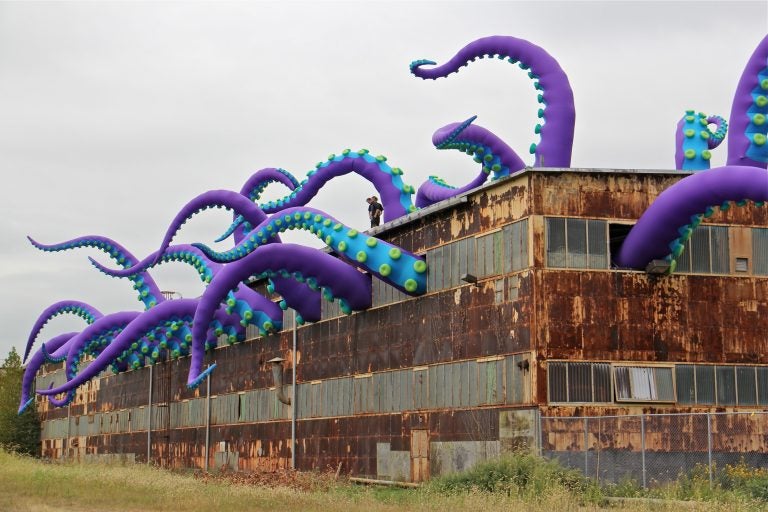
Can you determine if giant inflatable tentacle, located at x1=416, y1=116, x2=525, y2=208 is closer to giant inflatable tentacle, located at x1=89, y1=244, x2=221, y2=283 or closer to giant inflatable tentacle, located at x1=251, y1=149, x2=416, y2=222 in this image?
giant inflatable tentacle, located at x1=251, y1=149, x2=416, y2=222

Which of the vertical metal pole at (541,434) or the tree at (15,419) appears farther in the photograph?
the tree at (15,419)

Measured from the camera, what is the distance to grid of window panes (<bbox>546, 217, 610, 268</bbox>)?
2734 cm

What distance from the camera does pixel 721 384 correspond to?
27.9 m

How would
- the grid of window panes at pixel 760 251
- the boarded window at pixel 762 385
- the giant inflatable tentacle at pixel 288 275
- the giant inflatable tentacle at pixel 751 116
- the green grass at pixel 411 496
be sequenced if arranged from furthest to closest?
the giant inflatable tentacle at pixel 288 275, the grid of window panes at pixel 760 251, the boarded window at pixel 762 385, the giant inflatable tentacle at pixel 751 116, the green grass at pixel 411 496

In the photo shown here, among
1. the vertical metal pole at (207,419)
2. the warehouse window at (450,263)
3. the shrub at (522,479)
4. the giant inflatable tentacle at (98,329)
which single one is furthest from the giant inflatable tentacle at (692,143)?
the giant inflatable tentacle at (98,329)

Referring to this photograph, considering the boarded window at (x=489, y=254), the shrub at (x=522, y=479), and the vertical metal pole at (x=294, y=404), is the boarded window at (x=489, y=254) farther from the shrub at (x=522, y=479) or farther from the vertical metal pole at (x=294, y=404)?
the vertical metal pole at (x=294, y=404)

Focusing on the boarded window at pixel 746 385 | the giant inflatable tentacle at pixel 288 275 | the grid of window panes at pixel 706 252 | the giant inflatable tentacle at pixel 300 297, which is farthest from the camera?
the giant inflatable tentacle at pixel 300 297

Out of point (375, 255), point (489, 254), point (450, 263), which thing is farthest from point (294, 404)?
point (489, 254)

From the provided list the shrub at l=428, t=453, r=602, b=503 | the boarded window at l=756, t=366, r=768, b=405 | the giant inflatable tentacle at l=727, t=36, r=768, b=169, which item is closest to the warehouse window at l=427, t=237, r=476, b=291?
the shrub at l=428, t=453, r=602, b=503

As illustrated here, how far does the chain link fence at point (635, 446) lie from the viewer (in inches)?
1027

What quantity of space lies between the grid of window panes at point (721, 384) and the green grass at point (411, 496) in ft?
7.15

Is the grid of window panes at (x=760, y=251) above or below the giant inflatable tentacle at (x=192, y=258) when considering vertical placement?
below

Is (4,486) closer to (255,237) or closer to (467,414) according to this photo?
(255,237)

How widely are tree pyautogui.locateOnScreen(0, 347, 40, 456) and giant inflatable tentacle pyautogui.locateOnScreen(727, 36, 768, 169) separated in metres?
60.7
